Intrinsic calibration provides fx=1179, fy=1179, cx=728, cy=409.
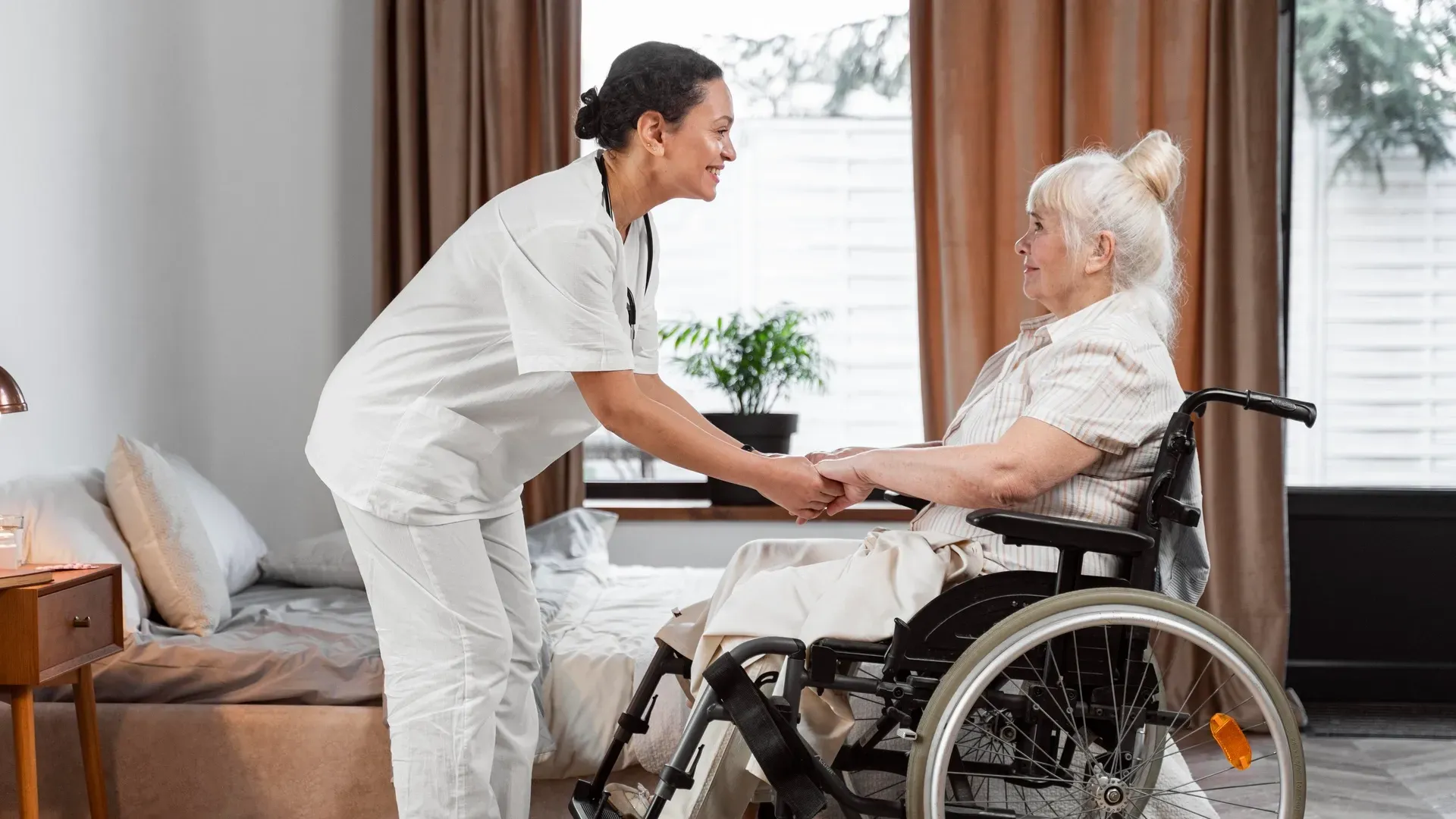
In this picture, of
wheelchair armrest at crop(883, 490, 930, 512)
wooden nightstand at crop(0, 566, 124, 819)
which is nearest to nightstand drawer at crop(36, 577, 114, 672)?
wooden nightstand at crop(0, 566, 124, 819)

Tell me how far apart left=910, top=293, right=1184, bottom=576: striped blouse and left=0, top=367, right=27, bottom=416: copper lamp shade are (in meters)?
1.61

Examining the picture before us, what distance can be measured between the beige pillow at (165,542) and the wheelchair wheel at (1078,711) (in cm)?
154

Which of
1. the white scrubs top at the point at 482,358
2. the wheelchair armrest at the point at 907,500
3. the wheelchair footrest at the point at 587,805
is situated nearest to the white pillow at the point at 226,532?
the white scrubs top at the point at 482,358

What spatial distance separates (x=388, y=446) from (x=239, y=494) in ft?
7.23

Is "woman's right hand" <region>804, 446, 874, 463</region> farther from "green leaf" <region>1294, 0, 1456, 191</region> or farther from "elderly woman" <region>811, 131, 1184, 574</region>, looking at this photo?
"green leaf" <region>1294, 0, 1456, 191</region>

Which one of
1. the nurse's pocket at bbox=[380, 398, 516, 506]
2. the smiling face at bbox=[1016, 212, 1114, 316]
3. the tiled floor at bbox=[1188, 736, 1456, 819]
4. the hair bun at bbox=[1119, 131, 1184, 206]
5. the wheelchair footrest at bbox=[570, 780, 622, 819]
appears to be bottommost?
the tiled floor at bbox=[1188, 736, 1456, 819]

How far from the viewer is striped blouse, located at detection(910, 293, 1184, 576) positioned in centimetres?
164

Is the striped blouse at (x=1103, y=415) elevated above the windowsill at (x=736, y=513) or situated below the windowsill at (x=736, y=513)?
above

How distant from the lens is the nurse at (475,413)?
1659 millimetres

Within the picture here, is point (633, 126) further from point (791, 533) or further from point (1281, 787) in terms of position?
point (791, 533)

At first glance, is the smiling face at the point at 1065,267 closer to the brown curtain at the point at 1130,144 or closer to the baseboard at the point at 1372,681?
the brown curtain at the point at 1130,144

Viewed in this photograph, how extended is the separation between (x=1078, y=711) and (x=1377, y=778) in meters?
1.72

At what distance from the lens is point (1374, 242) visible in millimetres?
3486

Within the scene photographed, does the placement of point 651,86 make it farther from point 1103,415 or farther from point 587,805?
point 587,805
